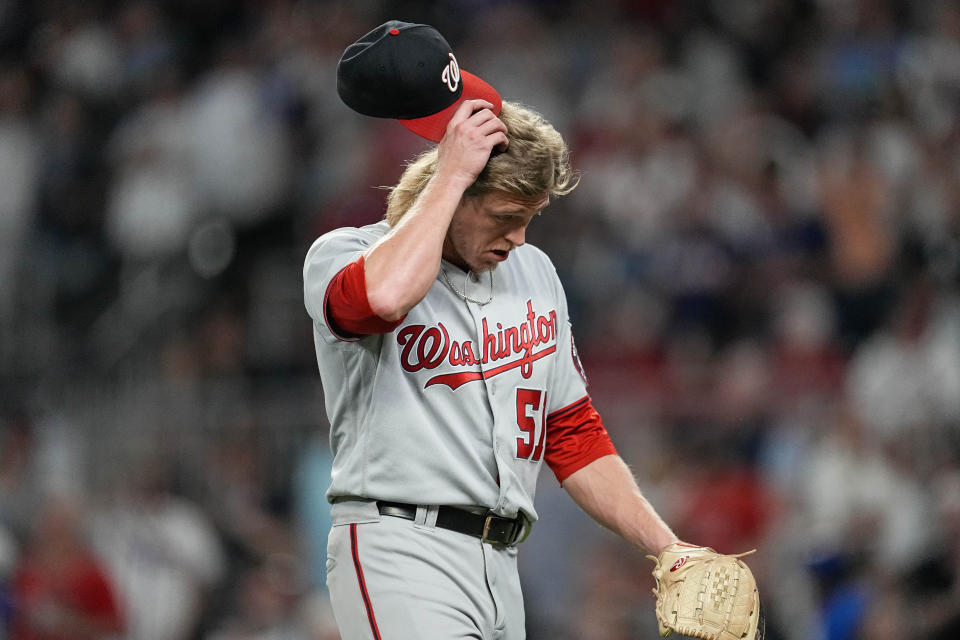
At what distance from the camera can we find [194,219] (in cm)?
988

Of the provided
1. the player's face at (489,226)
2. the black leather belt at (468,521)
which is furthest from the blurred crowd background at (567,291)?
the player's face at (489,226)

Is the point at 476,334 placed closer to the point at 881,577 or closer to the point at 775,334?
the point at 881,577

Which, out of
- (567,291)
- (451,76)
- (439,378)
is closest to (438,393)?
(439,378)

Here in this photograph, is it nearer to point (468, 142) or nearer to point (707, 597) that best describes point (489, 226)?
point (468, 142)


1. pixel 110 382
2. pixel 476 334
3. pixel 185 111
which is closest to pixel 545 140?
pixel 476 334

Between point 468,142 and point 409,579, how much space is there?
1.01 meters

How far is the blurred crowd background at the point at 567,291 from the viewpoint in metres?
7.21

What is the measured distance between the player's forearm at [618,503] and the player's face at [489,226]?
622 mm

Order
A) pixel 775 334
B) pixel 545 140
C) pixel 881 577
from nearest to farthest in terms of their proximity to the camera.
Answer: pixel 545 140, pixel 881 577, pixel 775 334

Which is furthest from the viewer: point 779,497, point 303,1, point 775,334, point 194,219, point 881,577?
point 303,1

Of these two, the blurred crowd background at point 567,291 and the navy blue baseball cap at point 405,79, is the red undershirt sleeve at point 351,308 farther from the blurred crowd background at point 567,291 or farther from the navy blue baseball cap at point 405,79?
the blurred crowd background at point 567,291

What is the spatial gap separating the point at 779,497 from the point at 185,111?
573cm

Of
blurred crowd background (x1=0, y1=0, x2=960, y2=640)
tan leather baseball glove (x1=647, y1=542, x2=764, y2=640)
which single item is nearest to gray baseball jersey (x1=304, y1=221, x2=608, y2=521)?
tan leather baseball glove (x1=647, y1=542, x2=764, y2=640)

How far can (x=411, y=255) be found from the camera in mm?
2896
